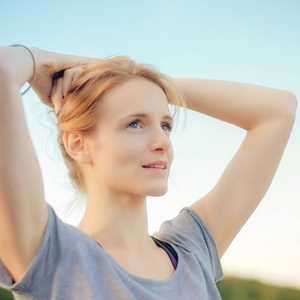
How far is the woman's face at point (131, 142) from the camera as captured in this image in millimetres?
1606

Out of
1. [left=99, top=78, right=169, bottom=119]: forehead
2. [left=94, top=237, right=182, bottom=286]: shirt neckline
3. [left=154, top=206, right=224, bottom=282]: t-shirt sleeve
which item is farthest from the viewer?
[left=154, top=206, right=224, bottom=282]: t-shirt sleeve

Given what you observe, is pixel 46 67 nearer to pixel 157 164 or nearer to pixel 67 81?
pixel 67 81

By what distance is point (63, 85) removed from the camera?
5.59 ft

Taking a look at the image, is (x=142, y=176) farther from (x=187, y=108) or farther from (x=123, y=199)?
(x=187, y=108)

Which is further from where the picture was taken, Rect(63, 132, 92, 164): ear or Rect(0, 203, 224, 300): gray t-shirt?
Rect(63, 132, 92, 164): ear

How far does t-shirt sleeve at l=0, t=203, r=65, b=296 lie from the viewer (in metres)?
1.42

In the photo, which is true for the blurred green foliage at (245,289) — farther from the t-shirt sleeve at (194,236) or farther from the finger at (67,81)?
the finger at (67,81)

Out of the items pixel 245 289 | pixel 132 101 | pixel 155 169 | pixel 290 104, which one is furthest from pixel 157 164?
pixel 245 289

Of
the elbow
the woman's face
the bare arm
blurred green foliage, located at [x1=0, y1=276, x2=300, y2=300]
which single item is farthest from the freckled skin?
blurred green foliage, located at [x1=0, y1=276, x2=300, y2=300]

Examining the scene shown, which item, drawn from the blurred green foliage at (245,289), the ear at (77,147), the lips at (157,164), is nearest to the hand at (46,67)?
the ear at (77,147)

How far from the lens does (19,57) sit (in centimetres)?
152

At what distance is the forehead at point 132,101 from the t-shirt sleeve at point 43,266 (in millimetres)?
336

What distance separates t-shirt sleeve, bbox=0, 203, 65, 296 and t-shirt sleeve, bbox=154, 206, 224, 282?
0.49 m

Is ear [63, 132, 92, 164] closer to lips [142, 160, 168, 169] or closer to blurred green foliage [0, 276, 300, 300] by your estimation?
lips [142, 160, 168, 169]
